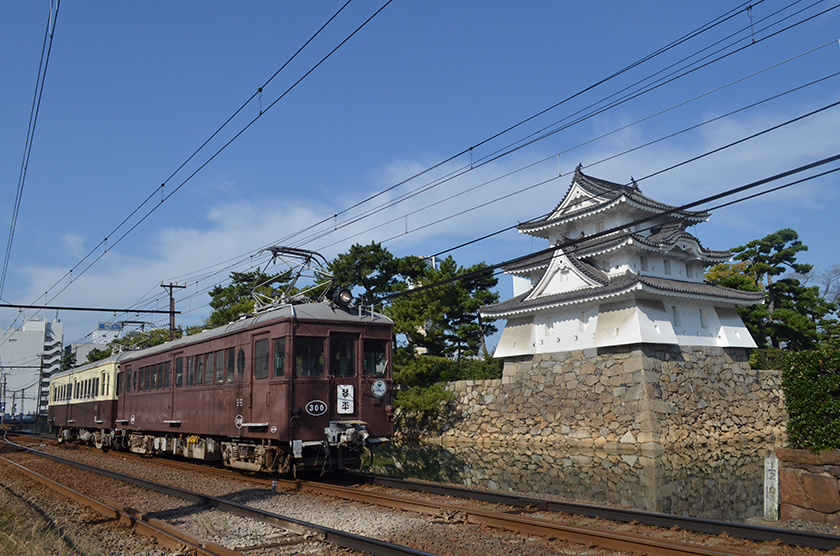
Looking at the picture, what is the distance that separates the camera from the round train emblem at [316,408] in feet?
33.7

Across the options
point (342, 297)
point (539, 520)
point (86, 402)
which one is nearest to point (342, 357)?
point (342, 297)

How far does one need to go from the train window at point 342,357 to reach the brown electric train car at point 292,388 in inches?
0.7

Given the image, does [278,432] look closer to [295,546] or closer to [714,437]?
[295,546]

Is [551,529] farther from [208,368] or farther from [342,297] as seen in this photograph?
[208,368]

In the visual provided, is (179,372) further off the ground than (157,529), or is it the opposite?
(179,372)

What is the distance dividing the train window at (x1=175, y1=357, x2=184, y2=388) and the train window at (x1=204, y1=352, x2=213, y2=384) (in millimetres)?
1402

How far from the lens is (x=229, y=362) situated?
1191cm

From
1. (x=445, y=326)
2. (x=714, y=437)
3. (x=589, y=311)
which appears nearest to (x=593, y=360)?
(x=589, y=311)

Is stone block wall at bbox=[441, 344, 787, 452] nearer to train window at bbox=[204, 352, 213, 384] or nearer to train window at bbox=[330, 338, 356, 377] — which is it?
train window at bbox=[330, 338, 356, 377]

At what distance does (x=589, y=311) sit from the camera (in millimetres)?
23906

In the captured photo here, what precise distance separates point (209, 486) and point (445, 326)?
16.4 m

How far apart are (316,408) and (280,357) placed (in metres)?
1.03

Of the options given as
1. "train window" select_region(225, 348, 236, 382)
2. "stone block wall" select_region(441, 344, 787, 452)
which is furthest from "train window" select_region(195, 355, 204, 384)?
"stone block wall" select_region(441, 344, 787, 452)

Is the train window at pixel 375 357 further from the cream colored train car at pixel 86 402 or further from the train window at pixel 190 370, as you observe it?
the cream colored train car at pixel 86 402
